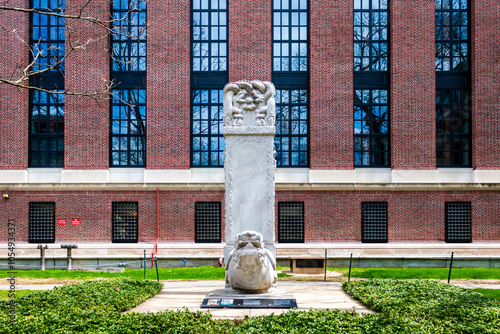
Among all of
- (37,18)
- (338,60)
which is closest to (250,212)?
(338,60)

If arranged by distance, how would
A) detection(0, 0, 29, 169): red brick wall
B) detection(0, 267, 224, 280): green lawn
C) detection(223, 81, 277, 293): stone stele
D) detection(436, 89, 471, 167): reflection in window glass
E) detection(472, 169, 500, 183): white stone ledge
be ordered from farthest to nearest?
detection(436, 89, 471, 167): reflection in window glass, detection(0, 0, 29, 169): red brick wall, detection(472, 169, 500, 183): white stone ledge, detection(0, 267, 224, 280): green lawn, detection(223, 81, 277, 293): stone stele

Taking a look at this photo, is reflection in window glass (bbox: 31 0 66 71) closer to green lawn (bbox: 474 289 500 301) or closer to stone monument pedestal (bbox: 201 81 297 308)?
stone monument pedestal (bbox: 201 81 297 308)

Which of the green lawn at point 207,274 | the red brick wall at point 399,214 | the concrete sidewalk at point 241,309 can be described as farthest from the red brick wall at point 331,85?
the concrete sidewalk at point 241,309

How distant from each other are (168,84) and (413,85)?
1400 cm

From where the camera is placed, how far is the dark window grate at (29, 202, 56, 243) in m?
31.7

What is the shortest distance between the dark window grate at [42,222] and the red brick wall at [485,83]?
2424 cm

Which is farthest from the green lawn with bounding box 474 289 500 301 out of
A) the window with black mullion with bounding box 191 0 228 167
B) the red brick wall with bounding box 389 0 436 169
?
the window with black mullion with bounding box 191 0 228 167

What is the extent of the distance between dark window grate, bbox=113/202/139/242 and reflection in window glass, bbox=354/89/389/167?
42.7 feet

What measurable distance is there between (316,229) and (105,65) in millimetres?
15270

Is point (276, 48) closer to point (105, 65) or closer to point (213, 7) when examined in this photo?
point (213, 7)

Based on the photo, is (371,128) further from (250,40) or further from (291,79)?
(250,40)

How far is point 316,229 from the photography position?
3147cm

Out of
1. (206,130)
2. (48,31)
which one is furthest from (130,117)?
(48,31)

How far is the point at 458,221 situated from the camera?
31.8 metres
